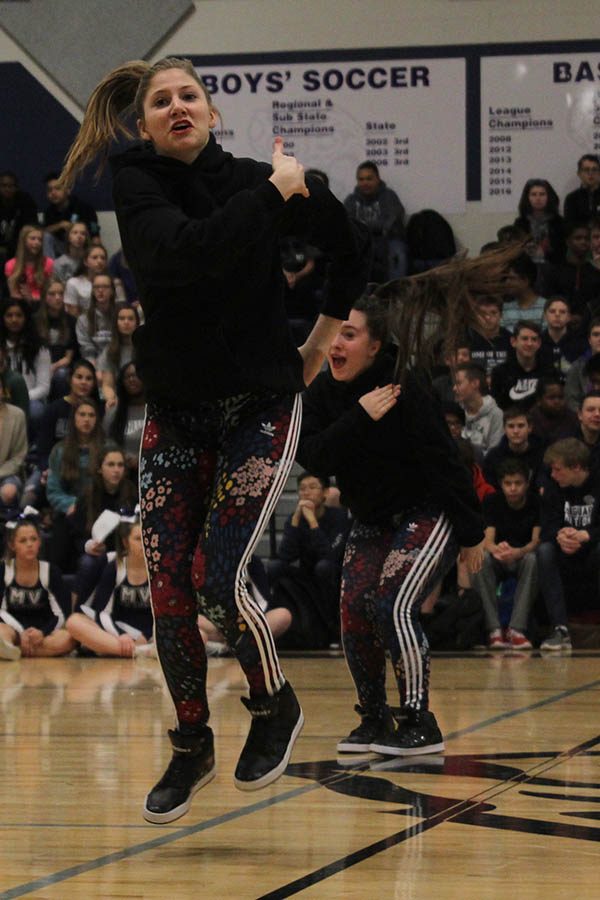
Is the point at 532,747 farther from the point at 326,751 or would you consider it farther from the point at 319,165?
the point at 319,165

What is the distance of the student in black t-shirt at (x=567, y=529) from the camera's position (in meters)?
10.0

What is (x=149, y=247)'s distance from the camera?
3533 mm

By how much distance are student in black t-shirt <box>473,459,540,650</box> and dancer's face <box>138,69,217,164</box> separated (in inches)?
255

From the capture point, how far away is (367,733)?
5.47m

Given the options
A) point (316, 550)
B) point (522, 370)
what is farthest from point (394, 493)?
point (522, 370)

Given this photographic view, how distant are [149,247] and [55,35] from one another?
13.0m


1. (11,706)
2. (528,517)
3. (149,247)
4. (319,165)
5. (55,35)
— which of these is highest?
(55,35)

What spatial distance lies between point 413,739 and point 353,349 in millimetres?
1372

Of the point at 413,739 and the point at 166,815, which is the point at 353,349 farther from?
the point at 166,815

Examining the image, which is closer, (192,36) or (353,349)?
(353,349)

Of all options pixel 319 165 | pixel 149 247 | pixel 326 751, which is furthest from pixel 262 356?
pixel 319 165

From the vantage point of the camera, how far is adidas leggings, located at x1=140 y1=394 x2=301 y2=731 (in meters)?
3.63

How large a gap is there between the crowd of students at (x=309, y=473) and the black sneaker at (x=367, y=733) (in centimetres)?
332

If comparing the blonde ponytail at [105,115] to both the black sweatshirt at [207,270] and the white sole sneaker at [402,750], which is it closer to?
the black sweatshirt at [207,270]
